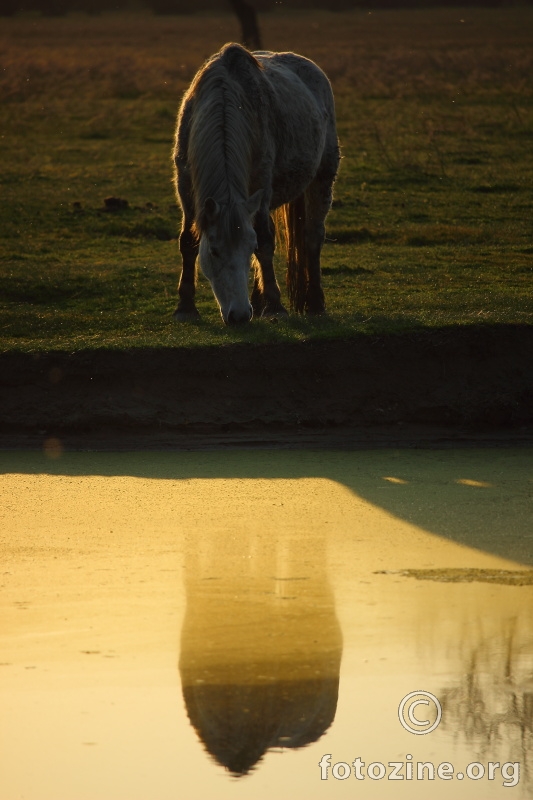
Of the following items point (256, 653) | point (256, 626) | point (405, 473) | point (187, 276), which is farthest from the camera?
point (187, 276)

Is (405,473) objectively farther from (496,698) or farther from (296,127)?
(296,127)

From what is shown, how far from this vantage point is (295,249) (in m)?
8.79

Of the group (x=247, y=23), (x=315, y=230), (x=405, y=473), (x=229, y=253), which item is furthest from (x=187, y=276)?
(x=247, y=23)

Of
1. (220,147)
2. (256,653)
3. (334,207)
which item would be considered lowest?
(334,207)

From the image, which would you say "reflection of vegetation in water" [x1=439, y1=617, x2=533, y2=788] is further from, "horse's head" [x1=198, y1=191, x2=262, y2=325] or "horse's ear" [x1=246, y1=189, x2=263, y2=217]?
"horse's ear" [x1=246, y1=189, x2=263, y2=217]

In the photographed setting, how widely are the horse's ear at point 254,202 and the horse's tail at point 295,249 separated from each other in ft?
4.62

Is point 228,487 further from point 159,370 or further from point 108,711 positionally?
point 108,711

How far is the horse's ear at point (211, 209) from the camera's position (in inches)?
273

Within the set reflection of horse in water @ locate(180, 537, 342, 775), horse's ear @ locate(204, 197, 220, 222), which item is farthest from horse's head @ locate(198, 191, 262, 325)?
reflection of horse in water @ locate(180, 537, 342, 775)

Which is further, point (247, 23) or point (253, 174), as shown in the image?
point (247, 23)

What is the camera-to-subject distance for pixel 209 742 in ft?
12.0

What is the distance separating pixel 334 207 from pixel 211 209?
20.3 ft

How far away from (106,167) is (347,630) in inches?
491

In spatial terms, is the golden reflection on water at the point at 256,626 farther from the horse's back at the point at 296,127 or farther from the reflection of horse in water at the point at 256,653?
the horse's back at the point at 296,127
